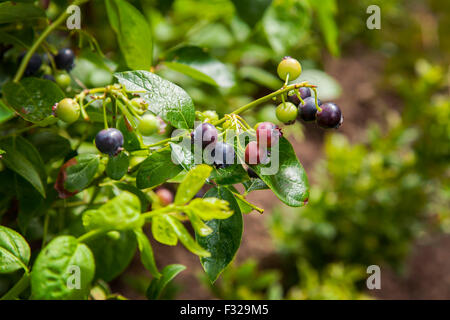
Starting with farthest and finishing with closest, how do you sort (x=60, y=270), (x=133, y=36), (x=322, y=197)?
1. (x=322, y=197)
2. (x=133, y=36)
3. (x=60, y=270)

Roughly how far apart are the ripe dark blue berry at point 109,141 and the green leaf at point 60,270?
105 mm

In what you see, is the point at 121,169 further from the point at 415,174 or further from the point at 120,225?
the point at 415,174

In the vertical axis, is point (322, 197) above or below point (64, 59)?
above

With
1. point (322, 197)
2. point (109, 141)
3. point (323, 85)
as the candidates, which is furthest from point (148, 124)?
point (322, 197)

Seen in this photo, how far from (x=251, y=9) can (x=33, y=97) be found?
1.46 ft

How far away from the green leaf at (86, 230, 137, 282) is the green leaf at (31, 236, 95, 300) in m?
0.25

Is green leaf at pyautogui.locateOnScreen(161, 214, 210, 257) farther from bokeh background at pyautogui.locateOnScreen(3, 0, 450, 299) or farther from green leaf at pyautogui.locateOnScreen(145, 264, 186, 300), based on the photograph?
bokeh background at pyautogui.locateOnScreen(3, 0, 450, 299)

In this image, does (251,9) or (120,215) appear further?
(251,9)

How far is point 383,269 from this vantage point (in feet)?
5.48

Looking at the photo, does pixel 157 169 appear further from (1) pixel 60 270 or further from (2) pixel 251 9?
(2) pixel 251 9

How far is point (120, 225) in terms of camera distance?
39 centimetres

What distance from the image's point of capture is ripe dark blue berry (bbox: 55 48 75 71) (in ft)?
2.11

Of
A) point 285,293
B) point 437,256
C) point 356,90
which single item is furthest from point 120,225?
point 356,90
